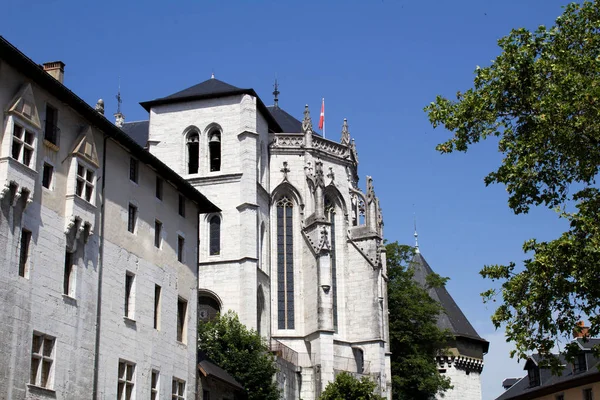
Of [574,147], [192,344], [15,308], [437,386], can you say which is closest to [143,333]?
[192,344]

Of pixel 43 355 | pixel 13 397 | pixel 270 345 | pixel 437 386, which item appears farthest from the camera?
pixel 437 386

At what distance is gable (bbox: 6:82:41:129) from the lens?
87.3ft

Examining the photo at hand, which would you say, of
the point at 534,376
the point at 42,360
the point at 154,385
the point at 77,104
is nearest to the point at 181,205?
the point at 154,385

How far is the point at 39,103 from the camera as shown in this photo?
28125mm

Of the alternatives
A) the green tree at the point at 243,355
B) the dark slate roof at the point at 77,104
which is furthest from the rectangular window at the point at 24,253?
the green tree at the point at 243,355

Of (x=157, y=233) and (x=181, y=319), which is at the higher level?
(x=157, y=233)

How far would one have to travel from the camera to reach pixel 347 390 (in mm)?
48219

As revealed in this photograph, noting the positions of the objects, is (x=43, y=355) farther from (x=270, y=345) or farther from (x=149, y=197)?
(x=270, y=345)

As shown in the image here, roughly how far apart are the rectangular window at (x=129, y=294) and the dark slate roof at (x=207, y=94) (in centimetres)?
2357

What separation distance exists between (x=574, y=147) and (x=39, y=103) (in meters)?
15.4

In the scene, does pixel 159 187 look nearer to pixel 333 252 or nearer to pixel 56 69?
pixel 56 69

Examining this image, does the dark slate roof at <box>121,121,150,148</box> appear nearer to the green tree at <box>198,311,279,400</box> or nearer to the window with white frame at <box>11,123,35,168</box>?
the green tree at <box>198,311,279,400</box>

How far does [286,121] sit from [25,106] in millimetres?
38403

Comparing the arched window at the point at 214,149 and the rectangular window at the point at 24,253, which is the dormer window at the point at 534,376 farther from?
the rectangular window at the point at 24,253
